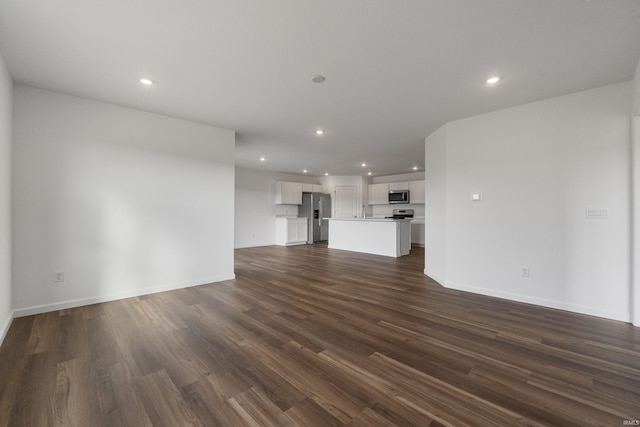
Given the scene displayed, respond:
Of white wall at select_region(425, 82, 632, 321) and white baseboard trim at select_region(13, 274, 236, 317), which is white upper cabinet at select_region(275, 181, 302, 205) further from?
white wall at select_region(425, 82, 632, 321)

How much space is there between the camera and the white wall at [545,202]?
2.86 m

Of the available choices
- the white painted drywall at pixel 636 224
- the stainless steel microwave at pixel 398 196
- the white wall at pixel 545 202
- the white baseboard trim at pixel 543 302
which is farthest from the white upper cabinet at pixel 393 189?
the white painted drywall at pixel 636 224

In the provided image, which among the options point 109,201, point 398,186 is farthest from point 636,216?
point 398,186

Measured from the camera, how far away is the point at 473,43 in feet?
6.89

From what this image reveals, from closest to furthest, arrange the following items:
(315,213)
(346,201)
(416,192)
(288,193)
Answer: (416,192) → (288,193) → (315,213) → (346,201)

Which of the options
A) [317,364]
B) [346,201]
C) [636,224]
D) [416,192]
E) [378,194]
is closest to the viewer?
[317,364]

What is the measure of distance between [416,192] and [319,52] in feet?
23.6

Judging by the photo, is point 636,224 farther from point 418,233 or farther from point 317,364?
point 418,233

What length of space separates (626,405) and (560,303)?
187 centimetres

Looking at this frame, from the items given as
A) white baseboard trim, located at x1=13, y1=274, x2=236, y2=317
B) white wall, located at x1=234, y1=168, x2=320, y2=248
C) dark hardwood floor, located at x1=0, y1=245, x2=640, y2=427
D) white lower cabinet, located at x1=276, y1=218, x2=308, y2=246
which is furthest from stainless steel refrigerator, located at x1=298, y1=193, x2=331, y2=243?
dark hardwood floor, located at x1=0, y1=245, x2=640, y2=427

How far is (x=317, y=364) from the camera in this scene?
1966mm

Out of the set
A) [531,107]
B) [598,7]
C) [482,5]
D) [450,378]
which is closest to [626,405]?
[450,378]

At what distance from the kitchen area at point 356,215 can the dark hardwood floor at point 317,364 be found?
145 inches

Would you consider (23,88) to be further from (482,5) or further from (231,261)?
(482,5)
